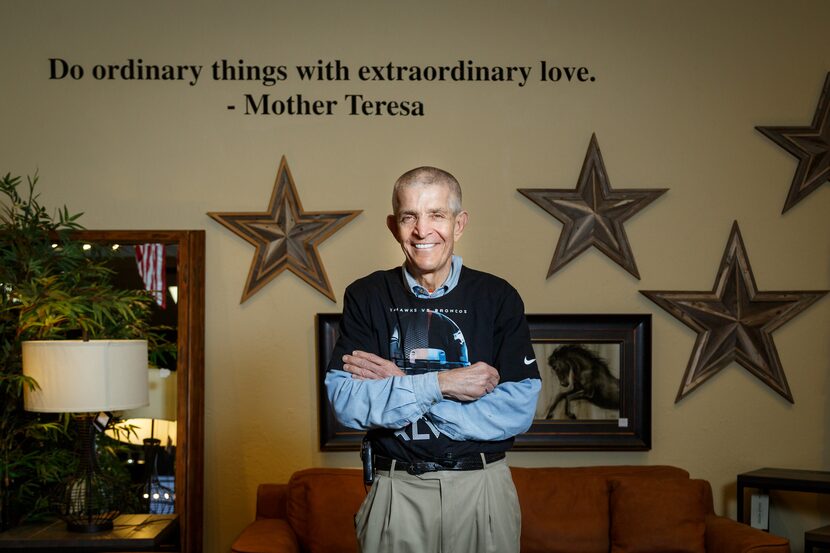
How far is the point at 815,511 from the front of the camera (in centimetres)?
461

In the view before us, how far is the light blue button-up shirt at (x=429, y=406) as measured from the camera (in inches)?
86.5

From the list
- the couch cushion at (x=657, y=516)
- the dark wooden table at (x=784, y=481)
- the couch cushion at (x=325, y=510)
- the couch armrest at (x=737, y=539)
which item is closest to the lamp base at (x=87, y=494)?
the couch cushion at (x=325, y=510)

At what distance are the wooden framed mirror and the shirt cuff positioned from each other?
2.51 m

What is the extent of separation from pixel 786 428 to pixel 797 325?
20.2 inches

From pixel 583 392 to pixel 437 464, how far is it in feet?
8.09

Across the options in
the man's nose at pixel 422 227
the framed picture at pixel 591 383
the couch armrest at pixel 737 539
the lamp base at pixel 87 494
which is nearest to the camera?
the man's nose at pixel 422 227

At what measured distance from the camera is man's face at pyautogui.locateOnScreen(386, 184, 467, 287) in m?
2.31

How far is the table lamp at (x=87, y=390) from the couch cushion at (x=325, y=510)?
2.56 feet

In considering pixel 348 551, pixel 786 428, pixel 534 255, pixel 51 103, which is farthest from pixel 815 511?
pixel 51 103

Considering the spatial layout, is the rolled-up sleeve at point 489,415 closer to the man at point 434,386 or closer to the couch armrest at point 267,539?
the man at point 434,386

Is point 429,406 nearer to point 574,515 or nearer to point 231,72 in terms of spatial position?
point 574,515

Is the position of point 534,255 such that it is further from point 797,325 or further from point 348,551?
point 348,551

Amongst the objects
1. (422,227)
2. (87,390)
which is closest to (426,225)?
(422,227)

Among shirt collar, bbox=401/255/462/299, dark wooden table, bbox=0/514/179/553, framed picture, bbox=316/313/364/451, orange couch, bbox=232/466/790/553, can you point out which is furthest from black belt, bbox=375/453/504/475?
framed picture, bbox=316/313/364/451
